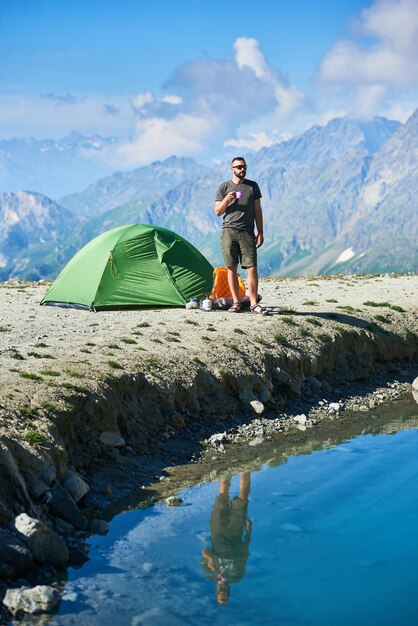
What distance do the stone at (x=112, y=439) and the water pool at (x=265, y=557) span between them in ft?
7.44

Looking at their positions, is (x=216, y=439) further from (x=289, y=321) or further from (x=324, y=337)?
(x=289, y=321)

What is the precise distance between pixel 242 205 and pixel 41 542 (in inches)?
586

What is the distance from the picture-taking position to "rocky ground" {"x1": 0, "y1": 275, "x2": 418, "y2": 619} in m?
13.3

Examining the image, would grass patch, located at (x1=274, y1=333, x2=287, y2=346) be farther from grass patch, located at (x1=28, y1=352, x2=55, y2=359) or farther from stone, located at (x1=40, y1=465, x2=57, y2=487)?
stone, located at (x1=40, y1=465, x2=57, y2=487)

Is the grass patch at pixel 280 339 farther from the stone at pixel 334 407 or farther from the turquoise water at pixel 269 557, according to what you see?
the turquoise water at pixel 269 557

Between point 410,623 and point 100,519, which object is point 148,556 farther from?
point 410,623

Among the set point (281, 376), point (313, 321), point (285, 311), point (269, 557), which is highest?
point (285, 311)

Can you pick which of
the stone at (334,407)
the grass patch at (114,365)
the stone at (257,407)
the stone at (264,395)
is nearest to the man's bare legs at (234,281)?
the stone at (264,395)

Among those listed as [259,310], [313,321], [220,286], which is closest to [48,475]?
[259,310]

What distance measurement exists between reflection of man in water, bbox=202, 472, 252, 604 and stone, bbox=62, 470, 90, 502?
2.37 metres

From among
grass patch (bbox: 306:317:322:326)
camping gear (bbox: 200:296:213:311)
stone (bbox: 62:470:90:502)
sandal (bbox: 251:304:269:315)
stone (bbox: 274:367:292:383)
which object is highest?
camping gear (bbox: 200:296:213:311)

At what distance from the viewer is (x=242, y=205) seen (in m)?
24.8

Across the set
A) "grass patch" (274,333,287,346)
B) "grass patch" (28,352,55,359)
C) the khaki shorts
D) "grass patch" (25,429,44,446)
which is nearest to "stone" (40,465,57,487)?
"grass patch" (25,429,44,446)

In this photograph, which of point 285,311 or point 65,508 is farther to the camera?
point 285,311
